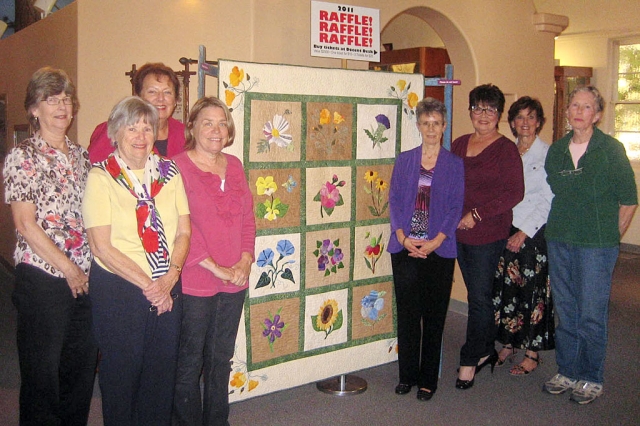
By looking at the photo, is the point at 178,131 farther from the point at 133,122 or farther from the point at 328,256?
the point at 328,256

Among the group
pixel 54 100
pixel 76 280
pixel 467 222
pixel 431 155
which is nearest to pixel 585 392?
pixel 467 222

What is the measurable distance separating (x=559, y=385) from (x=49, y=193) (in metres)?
2.71

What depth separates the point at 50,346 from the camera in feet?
7.26

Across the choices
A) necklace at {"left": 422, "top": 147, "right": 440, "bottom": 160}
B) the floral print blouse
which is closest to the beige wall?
necklace at {"left": 422, "top": 147, "right": 440, "bottom": 160}

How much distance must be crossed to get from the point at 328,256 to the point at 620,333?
8.67 ft

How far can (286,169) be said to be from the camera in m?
2.80

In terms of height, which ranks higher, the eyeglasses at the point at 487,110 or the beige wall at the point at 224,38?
the beige wall at the point at 224,38

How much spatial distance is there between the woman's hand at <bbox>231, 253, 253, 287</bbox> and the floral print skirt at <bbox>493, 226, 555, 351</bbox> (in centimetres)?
171

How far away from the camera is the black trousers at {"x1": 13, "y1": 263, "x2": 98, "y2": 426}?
2.19 m

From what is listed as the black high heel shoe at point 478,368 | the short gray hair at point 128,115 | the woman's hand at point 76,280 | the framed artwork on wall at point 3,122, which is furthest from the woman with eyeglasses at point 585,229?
the framed artwork on wall at point 3,122

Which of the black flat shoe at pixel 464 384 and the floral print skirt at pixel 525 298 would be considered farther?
the floral print skirt at pixel 525 298

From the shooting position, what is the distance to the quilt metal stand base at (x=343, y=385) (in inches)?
127

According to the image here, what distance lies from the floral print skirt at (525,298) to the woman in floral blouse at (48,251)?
7.62ft

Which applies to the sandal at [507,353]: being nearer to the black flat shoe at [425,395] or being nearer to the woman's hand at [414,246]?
the black flat shoe at [425,395]
